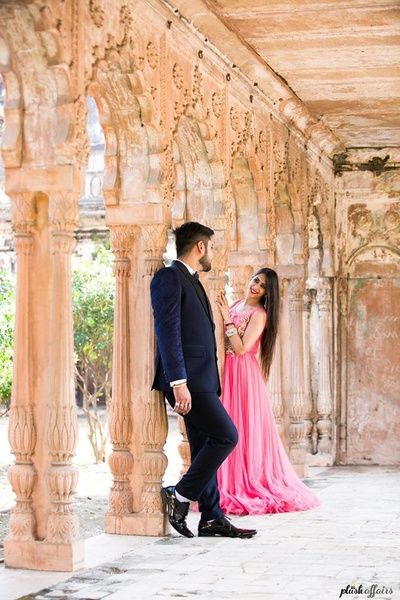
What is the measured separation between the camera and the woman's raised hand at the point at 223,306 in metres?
9.53

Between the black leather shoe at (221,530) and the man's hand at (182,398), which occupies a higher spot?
the man's hand at (182,398)

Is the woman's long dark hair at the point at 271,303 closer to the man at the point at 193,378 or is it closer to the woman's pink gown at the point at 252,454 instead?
the woman's pink gown at the point at 252,454

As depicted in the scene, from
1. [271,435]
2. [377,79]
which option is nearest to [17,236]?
[271,435]

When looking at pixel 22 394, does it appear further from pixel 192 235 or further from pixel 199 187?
pixel 199 187

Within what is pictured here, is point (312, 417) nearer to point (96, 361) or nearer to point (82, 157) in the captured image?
point (96, 361)

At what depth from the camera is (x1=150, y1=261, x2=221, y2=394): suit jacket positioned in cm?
761

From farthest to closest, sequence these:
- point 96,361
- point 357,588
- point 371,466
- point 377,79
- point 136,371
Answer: point 96,361
point 371,466
point 377,79
point 136,371
point 357,588

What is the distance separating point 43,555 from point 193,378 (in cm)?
172

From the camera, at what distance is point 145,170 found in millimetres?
8273

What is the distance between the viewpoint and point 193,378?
781 cm

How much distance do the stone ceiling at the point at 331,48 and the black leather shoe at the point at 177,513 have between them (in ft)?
11.8

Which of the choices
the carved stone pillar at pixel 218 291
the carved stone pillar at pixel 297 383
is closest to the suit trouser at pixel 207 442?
the carved stone pillar at pixel 218 291

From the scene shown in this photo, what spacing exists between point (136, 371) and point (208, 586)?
2.35 metres

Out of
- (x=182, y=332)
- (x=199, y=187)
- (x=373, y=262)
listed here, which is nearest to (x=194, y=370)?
(x=182, y=332)
